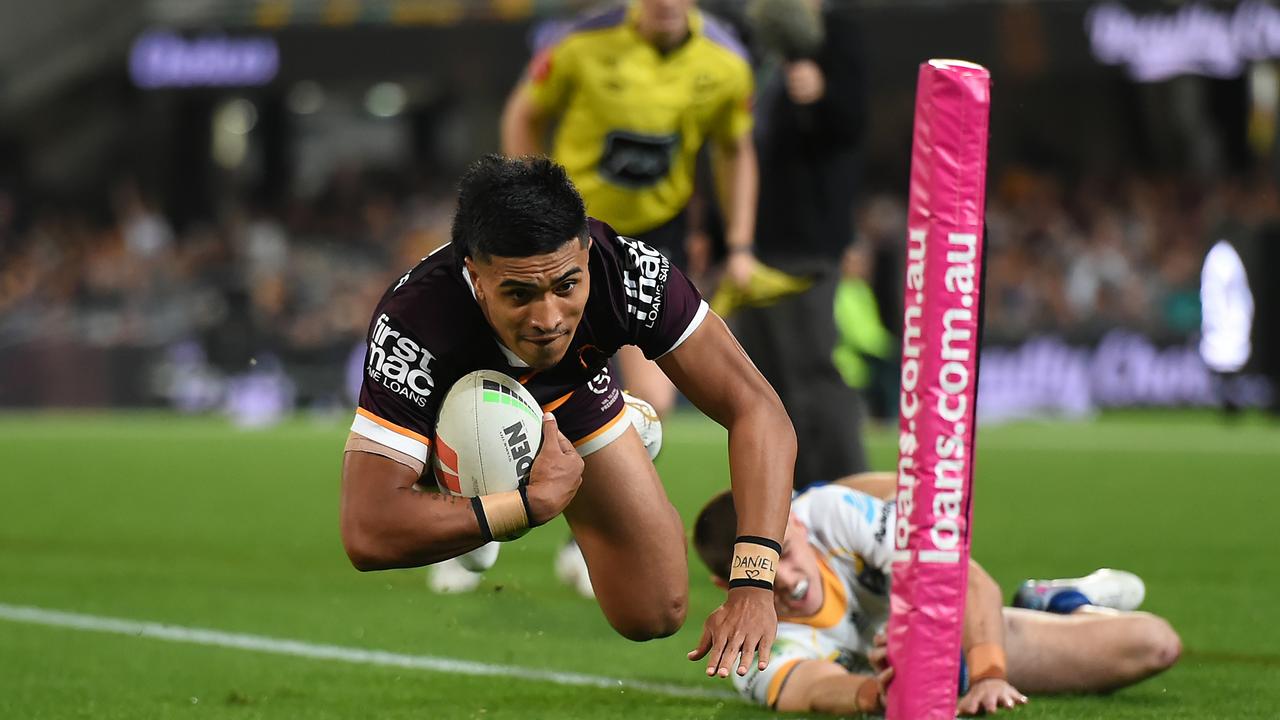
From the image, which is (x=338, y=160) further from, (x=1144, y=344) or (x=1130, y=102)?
(x=1144, y=344)

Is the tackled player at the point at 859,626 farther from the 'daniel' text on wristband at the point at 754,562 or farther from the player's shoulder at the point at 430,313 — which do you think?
the player's shoulder at the point at 430,313

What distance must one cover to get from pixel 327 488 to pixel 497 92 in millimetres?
11835

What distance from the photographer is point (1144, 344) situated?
1844 cm

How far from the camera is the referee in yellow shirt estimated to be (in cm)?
720

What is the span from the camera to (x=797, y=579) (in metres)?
4.78

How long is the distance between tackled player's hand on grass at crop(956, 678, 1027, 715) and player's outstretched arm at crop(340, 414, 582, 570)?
1131 mm

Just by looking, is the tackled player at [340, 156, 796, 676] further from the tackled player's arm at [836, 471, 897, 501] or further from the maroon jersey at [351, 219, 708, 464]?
the tackled player's arm at [836, 471, 897, 501]

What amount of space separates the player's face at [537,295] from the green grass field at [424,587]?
1.13m

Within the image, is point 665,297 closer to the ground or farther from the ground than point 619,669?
farther from the ground

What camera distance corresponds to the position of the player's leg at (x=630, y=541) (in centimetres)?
511

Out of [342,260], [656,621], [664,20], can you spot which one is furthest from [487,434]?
[342,260]

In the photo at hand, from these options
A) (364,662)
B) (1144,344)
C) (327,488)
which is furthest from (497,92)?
(364,662)

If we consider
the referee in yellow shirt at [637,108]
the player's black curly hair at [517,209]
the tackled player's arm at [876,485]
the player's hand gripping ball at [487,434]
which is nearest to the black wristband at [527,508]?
the player's hand gripping ball at [487,434]

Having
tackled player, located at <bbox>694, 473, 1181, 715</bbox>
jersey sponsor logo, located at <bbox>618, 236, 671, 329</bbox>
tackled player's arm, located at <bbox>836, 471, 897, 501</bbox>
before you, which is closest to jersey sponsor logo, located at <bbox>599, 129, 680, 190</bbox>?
tackled player's arm, located at <bbox>836, 471, 897, 501</bbox>
